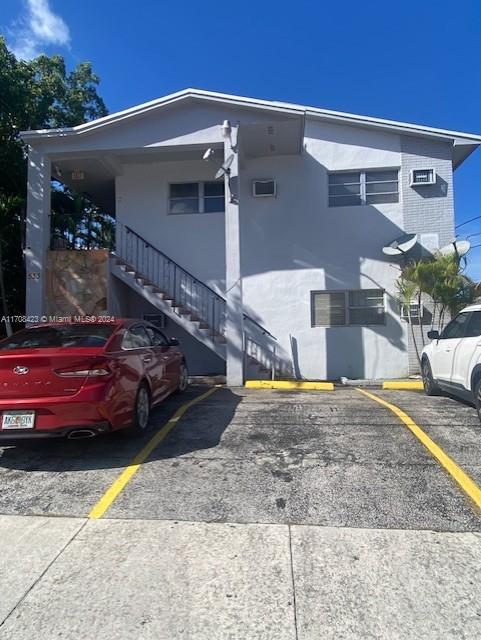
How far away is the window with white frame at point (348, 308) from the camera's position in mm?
12484

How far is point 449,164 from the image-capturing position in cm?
1241

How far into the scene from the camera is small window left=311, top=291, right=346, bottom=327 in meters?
12.5

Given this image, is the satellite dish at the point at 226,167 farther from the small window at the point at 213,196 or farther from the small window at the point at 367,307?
the small window at the point at 367,307

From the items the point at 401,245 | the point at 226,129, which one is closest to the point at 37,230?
the point at 226,129

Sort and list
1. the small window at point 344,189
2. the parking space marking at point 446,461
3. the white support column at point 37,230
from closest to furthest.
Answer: the parking space marking at point 446,461
the white support column at point 37,230
the small window at point 344,189

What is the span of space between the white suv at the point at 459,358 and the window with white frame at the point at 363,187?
5.41 m

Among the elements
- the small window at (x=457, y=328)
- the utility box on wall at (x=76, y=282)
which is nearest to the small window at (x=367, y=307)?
the small window at (x=457, y=328)

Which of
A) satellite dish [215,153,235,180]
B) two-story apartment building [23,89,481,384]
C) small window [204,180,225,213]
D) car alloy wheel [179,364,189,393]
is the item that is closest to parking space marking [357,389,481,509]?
car alloy wheel [179,364,189,393]

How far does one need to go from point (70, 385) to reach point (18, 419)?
62 cm

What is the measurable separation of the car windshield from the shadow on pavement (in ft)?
3.93

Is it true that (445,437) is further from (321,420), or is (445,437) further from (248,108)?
(248,108)

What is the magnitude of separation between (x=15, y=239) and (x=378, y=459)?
1203 cm

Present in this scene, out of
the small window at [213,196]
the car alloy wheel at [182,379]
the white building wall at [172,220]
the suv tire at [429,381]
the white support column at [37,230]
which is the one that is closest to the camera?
the suv tire at [429,381]

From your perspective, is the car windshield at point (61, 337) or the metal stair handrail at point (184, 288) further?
the metal stair handrail at point (184, 288)
